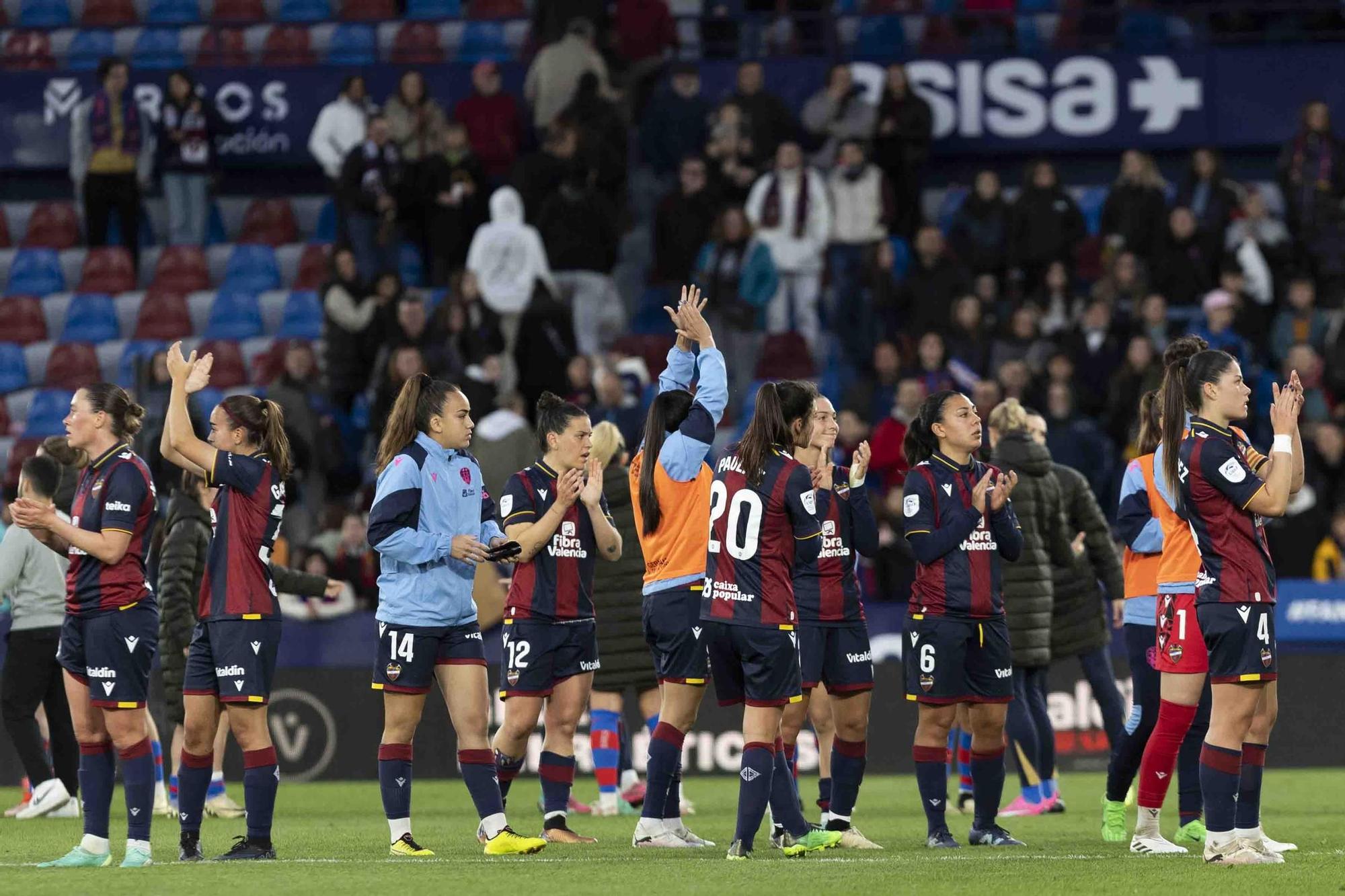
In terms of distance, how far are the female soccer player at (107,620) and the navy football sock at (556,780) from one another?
2.15 m

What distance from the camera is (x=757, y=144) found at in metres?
21.2

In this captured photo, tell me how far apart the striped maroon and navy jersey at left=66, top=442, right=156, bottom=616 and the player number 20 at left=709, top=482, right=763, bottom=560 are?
8.63ft

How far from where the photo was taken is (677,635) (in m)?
10.3

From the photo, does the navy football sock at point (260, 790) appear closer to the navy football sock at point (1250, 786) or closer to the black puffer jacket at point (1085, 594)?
the navy football sock at point (1250, 786)

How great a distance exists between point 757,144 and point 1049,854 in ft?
41.0

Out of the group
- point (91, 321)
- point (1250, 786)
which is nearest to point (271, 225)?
point (91, 321)

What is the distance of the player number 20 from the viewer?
941 cm

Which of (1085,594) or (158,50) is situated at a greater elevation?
(158,50)

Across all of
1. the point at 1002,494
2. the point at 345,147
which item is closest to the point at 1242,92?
the point at 345,147

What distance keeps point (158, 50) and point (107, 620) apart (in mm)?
16444

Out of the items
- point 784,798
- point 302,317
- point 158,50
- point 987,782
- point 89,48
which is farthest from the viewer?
point 89,48

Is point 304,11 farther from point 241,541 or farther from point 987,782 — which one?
point 987,782

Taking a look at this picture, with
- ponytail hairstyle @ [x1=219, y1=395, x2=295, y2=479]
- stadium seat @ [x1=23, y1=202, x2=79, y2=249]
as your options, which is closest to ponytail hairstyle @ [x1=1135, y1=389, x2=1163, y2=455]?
ponytail hairstyle @ [x1=219, y1=395, x2=295, y2=479]

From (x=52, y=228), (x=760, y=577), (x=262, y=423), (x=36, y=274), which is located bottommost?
(x=760, y=577)
